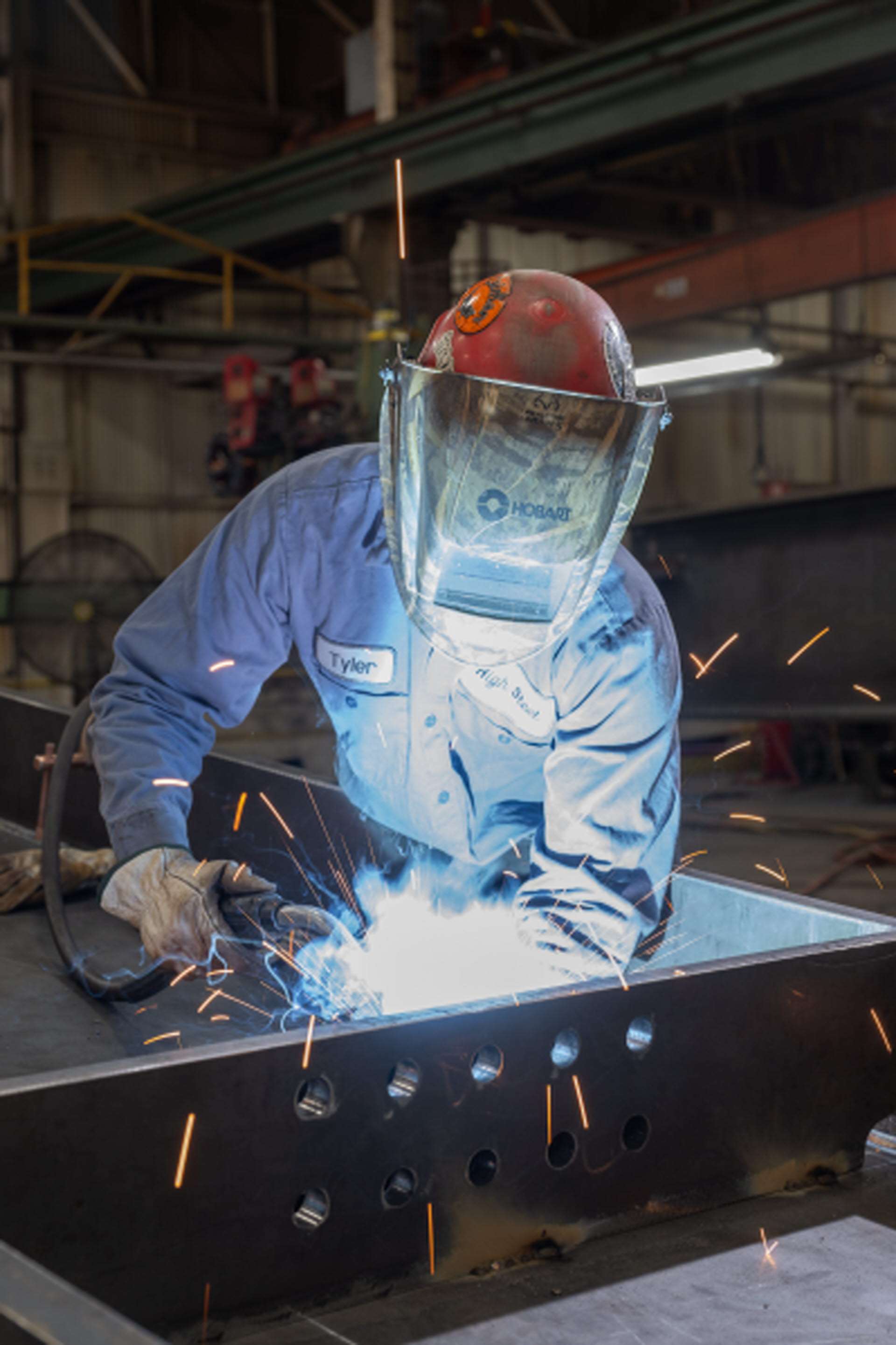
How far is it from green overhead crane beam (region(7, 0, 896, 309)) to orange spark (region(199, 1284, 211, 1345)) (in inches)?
225

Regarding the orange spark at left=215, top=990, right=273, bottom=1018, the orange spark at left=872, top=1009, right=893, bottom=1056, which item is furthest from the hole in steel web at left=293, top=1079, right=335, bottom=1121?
the orange spark at left=215, top=990, right=273, bottom=1018

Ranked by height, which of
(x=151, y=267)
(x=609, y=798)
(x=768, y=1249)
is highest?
(x=151, y=267)

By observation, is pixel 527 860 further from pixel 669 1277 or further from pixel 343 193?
pixel 343 193

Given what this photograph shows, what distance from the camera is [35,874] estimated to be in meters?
2.38

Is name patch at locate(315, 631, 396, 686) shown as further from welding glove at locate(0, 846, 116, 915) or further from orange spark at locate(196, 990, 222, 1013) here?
welding glove at locate(0, 846, 116, 915)

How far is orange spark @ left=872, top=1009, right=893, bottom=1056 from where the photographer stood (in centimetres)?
135

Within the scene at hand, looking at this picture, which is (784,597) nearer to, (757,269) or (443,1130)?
(757,269)

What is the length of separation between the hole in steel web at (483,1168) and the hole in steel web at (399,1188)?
2.2 inches

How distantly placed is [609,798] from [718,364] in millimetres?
5869

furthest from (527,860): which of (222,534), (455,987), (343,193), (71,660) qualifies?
(71,660)

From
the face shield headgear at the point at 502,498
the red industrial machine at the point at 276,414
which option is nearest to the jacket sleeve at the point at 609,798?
the face shield headgear at the point at 502,498

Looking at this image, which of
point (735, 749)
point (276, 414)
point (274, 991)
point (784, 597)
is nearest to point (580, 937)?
point (274, 991)

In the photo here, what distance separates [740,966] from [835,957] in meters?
0.14

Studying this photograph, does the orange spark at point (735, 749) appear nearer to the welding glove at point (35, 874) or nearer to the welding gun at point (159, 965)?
the welding glove at point (35, 874)
